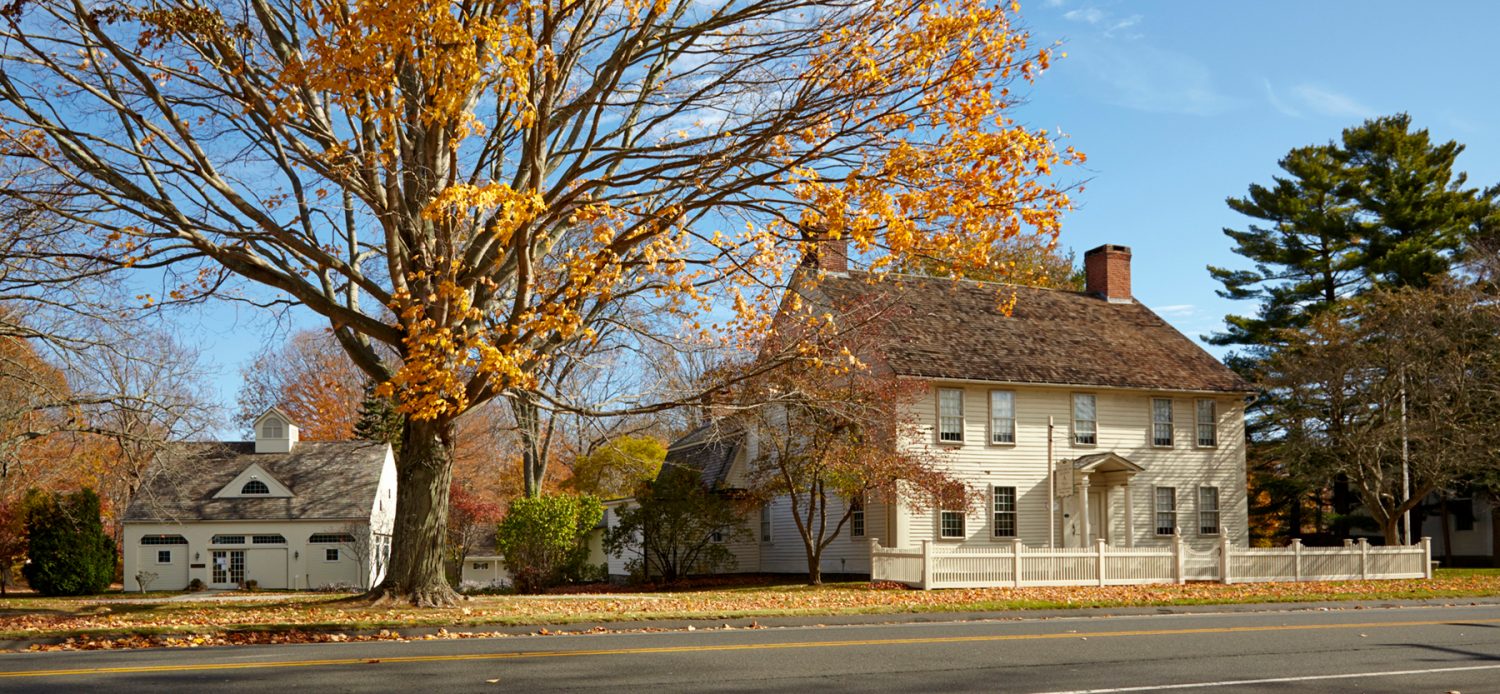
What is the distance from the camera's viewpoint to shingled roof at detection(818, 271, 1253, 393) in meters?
33.8

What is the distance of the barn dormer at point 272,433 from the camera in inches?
1945

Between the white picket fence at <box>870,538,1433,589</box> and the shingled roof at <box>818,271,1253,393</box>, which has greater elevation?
the shingled roof at <box>818,271,1253,393</box>

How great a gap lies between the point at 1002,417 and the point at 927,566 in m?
8.65

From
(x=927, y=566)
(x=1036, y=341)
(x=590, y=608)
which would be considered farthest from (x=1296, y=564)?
(x=590, y=608)

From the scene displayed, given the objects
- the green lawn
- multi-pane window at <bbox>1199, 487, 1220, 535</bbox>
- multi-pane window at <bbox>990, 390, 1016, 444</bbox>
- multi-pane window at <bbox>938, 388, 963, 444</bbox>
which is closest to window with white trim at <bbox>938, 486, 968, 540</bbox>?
multi-pane window at <bbox>938, 388, 963, 444</bbox>

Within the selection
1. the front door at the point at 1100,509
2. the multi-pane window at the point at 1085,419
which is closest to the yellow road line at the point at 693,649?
the multi-pane window at the point at 1085,419

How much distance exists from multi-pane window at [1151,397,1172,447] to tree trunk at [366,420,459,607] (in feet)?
80.3

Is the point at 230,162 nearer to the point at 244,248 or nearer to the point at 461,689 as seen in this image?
the point at 244,248

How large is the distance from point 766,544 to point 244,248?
74.0 feet

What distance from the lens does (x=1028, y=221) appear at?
1456 cm

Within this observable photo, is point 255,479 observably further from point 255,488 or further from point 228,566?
point 228,566

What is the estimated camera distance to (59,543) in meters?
41.0

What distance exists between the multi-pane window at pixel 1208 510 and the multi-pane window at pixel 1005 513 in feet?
22.8

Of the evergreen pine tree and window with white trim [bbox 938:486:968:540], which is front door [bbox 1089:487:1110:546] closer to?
window with white trim [bbox 938:486:968:540]
